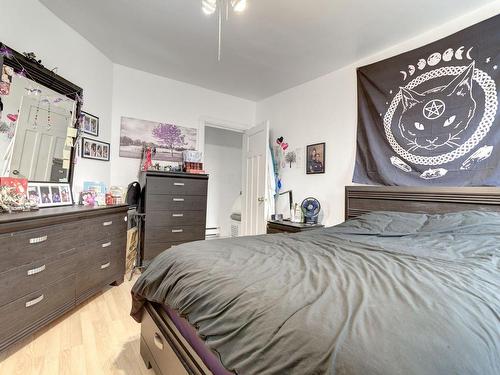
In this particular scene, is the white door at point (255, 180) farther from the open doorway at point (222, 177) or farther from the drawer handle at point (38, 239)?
the drawer handle at point (38, 239)

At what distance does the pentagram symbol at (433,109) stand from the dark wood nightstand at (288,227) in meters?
1.44

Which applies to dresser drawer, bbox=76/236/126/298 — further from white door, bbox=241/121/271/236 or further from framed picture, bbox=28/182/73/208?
white door, bbox=241/121/271/236

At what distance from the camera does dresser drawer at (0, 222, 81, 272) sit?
144cm

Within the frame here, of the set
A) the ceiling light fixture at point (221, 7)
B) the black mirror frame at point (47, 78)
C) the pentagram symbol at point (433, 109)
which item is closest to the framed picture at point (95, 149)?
the black mirror frame at point (47, 78)

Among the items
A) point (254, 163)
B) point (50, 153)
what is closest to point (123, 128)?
point (50, 153)

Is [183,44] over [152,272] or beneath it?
over

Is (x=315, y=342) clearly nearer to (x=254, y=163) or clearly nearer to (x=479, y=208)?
(x=479, y=208)

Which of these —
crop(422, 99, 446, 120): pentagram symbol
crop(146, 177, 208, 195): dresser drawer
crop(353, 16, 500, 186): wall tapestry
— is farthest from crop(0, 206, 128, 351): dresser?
crop(422, 99, 446, 120): pentagram symbol

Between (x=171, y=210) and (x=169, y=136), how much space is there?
108 cm

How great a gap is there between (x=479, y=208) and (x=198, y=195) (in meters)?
2.60

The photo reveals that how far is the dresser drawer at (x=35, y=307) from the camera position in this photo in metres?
1.44

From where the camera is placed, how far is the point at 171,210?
2973 millimetres

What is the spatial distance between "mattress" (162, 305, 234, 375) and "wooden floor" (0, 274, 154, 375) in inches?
19.4

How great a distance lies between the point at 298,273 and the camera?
1.04m
